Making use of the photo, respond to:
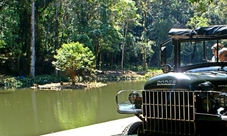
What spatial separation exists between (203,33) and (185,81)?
1.47 meters

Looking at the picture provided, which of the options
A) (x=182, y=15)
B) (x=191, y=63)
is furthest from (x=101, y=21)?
(x=191, y=63)

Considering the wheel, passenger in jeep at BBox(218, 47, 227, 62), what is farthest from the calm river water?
passenger in jeep at BBox(218, 47, 227, 62)

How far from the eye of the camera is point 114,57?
44094 mm

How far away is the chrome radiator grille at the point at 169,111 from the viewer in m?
4.26

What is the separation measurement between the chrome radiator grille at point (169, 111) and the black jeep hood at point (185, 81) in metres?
0.10

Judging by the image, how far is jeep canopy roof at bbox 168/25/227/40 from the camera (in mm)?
5363

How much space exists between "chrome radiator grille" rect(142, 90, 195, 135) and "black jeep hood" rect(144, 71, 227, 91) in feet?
0.34

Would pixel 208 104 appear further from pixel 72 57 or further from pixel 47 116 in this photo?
pixel 72 57

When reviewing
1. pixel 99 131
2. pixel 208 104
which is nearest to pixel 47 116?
pixel 99 131

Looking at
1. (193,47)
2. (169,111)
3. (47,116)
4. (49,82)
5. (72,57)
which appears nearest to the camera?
(169,111)

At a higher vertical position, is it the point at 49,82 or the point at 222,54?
the point at 222,54

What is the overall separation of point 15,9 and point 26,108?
18295mm

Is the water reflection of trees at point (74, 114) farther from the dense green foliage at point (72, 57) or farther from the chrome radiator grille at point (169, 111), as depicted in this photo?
the dense green foliage at point (72, 57)

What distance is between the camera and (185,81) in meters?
4.39
